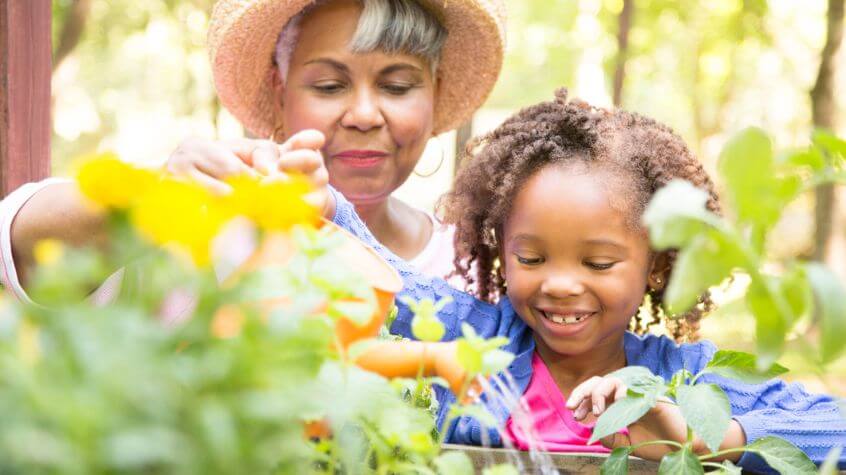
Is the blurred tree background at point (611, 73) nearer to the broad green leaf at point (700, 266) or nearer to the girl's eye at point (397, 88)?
the girl's eye at point (397, 88)

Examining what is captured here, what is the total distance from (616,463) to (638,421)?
0.79 feet

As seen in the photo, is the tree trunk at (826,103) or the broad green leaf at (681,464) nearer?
the broad green leaf at (681,464)

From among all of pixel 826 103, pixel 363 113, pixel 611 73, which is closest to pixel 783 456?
pixel 363 113

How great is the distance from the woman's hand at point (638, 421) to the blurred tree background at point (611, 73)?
1743mm

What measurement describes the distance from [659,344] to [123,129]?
1839 cm

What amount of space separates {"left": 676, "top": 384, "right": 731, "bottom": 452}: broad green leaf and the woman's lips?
139 centimetres

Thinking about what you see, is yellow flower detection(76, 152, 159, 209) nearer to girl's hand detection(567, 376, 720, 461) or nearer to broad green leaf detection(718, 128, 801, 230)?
broad green leaf detection(718, 128, 801, 230)

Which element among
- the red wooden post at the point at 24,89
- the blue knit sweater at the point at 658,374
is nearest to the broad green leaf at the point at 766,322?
the blue knit sweater at the point at 658,374

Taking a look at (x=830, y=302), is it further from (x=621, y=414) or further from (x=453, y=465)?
(x=621, y=414)

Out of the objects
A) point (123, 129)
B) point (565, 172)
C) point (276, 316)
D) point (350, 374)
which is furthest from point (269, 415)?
point (123, 129)

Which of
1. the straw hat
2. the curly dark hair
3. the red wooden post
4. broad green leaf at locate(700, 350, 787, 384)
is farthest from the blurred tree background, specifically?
broad green leaf at locate(700, 350, 787, 384)

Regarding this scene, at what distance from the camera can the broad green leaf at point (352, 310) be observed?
0.76m

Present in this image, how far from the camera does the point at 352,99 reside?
239 centimetres

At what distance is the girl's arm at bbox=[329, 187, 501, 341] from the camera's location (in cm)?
177
